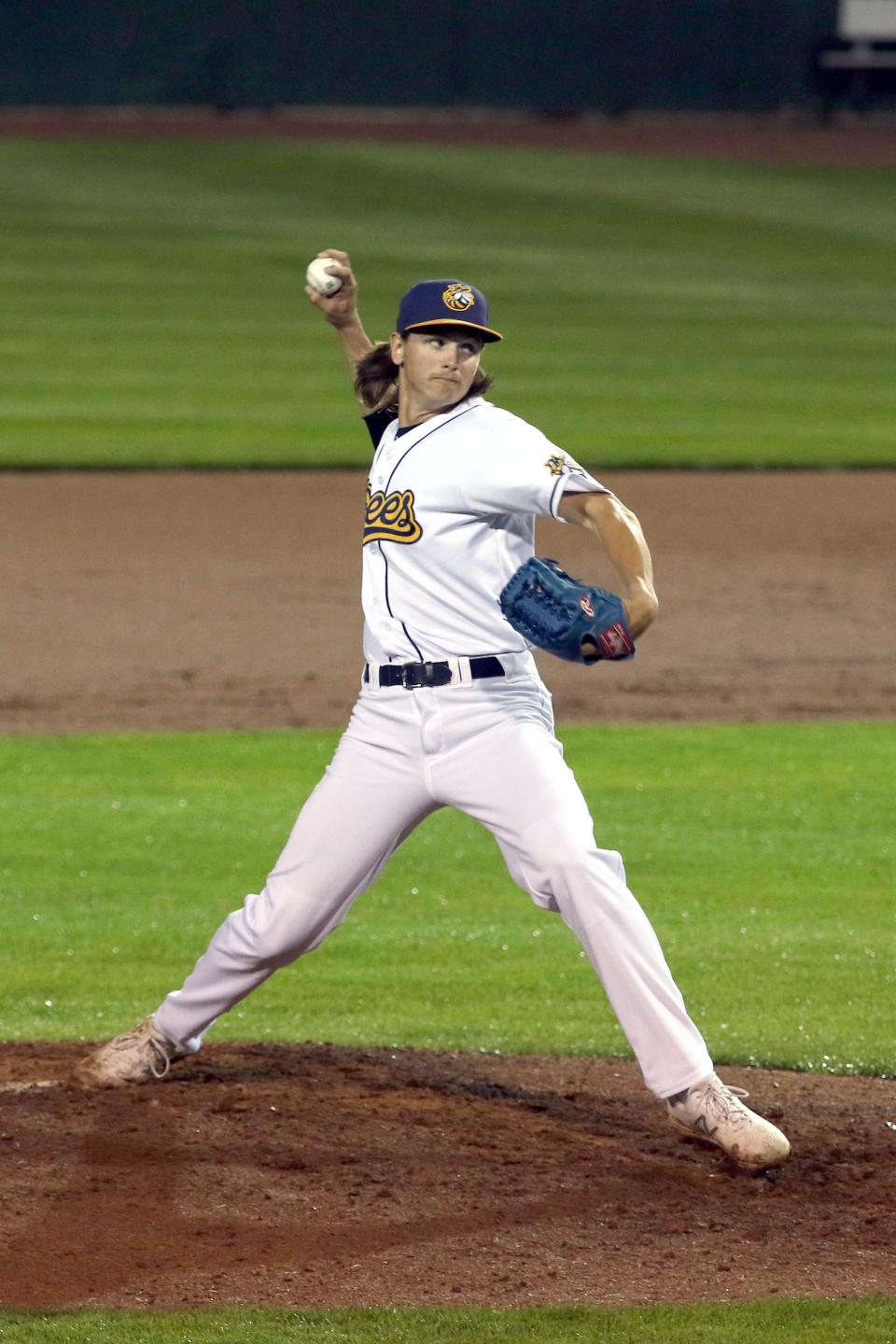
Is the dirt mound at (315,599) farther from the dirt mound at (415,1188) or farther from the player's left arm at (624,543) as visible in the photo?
the player's left arm at (624,543)

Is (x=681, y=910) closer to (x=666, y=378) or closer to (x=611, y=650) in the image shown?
(x=611, y=650)

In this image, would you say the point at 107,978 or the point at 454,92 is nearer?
the point at 107,978

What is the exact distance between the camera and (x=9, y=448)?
1561 centimetres

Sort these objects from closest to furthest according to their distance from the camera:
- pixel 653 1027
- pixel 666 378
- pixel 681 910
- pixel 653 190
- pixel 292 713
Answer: pixel 653 1027 < pixel 681 910 < pixel 292 713 < pixel 666 378 < pixel 653 190

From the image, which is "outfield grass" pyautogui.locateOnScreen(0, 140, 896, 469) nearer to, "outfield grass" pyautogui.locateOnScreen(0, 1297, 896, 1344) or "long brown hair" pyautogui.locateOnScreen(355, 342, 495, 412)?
"long brown hair" pyautogui.locateOnScreen(355, 342, 495, 412)

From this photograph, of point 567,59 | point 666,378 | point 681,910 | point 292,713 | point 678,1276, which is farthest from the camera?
point 567,59

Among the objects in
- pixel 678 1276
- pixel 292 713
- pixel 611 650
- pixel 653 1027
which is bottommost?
pixel 292 713

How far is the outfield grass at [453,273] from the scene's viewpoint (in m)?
16.7

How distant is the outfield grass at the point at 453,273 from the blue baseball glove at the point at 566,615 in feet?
35.8

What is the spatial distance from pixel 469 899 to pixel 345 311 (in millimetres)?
2445

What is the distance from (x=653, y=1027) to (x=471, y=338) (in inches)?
60.5

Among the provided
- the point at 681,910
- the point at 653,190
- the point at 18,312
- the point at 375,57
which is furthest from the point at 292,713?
the point at 375,57

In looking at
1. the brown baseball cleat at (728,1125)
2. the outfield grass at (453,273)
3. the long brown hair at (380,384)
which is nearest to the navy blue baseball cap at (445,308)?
the long brown hair at (380,384)

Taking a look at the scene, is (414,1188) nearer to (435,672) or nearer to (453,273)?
(435,672)
